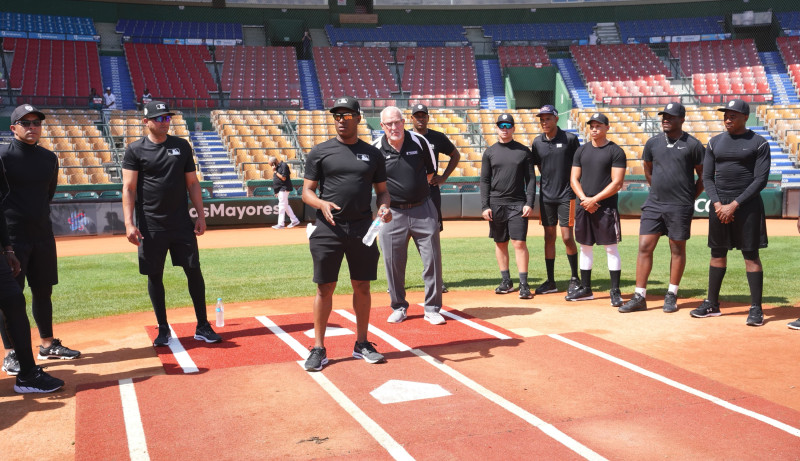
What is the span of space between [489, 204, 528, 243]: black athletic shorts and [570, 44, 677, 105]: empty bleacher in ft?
93.5

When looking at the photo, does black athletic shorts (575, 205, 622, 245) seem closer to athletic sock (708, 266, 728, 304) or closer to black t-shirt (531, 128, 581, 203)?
black t-shirt (531, 128, 581, 203)

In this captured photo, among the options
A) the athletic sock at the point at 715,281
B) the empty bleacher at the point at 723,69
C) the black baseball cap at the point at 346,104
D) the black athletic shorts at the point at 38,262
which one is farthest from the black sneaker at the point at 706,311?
the empty bleacher at the point at 723,69

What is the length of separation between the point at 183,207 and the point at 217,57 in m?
36.6

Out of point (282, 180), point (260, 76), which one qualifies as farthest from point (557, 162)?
point (260, 76)

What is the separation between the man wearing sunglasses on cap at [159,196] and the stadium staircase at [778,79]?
36321mm

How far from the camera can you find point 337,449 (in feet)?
14.6

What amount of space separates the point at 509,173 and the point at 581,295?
1.95 meters

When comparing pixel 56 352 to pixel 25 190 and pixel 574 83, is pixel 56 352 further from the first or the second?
pixel 574 83

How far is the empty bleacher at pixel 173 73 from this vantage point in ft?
119

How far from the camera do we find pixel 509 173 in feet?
31.5

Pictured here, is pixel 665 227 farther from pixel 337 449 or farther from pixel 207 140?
pixel 207 140

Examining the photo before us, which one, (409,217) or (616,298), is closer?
(409,217)

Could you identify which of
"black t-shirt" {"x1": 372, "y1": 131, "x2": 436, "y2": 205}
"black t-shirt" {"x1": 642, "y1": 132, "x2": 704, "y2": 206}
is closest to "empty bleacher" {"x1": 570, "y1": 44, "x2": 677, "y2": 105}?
"black t-shirt" {"x1": 642, "y1": 132, "x2": 704, "y2": 206}

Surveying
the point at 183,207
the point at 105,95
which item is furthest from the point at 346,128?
the point at 105,95
